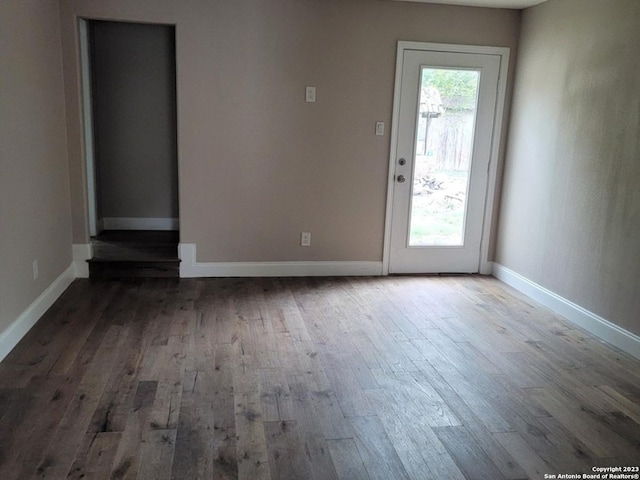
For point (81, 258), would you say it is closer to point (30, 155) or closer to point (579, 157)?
point (30, 155)

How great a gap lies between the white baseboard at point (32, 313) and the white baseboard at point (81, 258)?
7 cm

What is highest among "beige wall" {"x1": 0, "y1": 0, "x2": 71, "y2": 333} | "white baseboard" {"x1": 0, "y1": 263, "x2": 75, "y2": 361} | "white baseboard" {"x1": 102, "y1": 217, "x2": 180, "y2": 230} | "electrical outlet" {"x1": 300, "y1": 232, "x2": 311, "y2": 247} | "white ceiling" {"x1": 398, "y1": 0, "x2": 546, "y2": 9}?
"white ceiling" {"x1": 398, "y1": 0, "x2": 546, "y2": 9}

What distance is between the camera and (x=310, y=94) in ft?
14.2

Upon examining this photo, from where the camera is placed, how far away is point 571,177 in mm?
3754

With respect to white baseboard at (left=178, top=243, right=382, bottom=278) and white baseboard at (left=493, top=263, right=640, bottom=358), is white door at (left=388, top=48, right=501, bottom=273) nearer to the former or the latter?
white baseboard at (left=178, top=243, right=382, bottom=278)

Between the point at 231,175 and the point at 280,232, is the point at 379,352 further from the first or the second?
the point at 231,175

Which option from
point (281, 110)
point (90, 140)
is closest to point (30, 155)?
point (90, 140)

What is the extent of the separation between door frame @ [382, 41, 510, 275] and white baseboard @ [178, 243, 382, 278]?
27cm

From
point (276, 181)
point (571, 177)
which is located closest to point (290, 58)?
point (276, 181)

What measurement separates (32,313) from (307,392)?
1948 mm

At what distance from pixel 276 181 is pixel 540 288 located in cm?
237

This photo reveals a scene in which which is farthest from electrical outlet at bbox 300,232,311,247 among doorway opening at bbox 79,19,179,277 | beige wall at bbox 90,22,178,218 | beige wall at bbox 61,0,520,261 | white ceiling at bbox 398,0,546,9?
white ceiling at bbox 398,0,546,9

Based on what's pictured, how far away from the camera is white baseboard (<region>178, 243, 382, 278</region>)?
445 cm

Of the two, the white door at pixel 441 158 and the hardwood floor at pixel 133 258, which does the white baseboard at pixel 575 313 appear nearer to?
the white door at pixel 441 158
